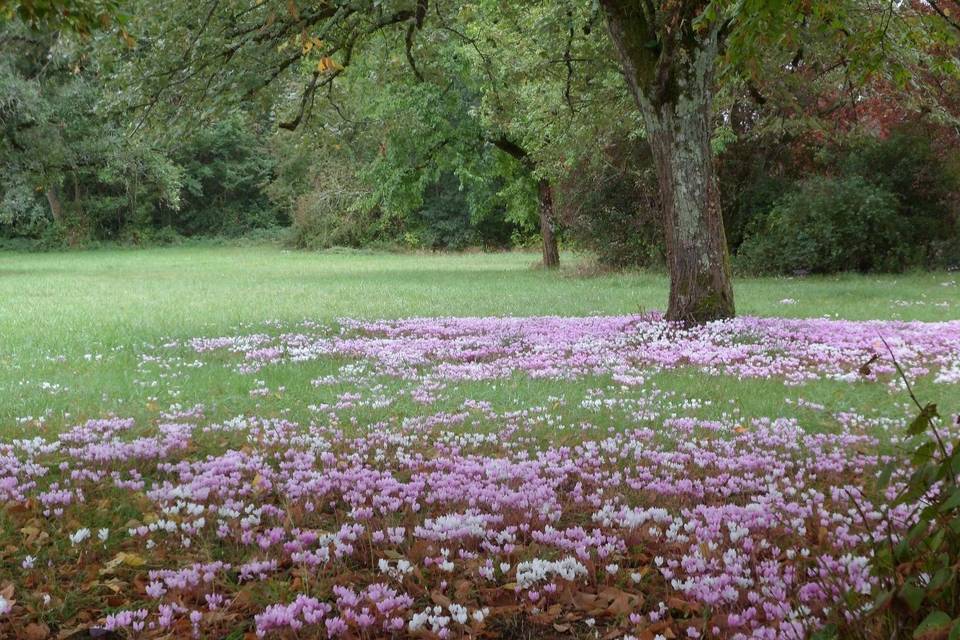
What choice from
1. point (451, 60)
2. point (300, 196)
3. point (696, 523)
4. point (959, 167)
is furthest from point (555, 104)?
point (300, 196)

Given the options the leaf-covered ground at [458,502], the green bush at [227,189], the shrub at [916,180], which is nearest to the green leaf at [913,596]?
the leaf-covered ground at [458,502]

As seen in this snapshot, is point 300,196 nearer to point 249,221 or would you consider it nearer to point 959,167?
point 249,221

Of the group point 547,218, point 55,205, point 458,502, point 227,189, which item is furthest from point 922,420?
point 227,189

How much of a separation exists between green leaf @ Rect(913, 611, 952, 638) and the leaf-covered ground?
52cm

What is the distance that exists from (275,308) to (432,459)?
513 inches

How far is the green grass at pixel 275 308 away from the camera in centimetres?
848

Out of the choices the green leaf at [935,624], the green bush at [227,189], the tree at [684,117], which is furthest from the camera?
the green bush at [227,189]

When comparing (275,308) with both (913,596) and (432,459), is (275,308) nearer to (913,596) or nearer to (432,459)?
(432,459)

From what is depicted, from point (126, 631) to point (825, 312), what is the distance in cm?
1486

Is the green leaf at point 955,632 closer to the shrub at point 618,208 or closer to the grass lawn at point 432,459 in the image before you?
the grass lawn at point 432,459

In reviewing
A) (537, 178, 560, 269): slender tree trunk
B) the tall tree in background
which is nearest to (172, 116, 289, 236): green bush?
(537, 178, 560, 269): slender tree trunk

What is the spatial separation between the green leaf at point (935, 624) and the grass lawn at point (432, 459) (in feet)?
3.42

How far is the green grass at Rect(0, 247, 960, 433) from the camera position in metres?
8.48

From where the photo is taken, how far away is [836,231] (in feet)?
78.5
